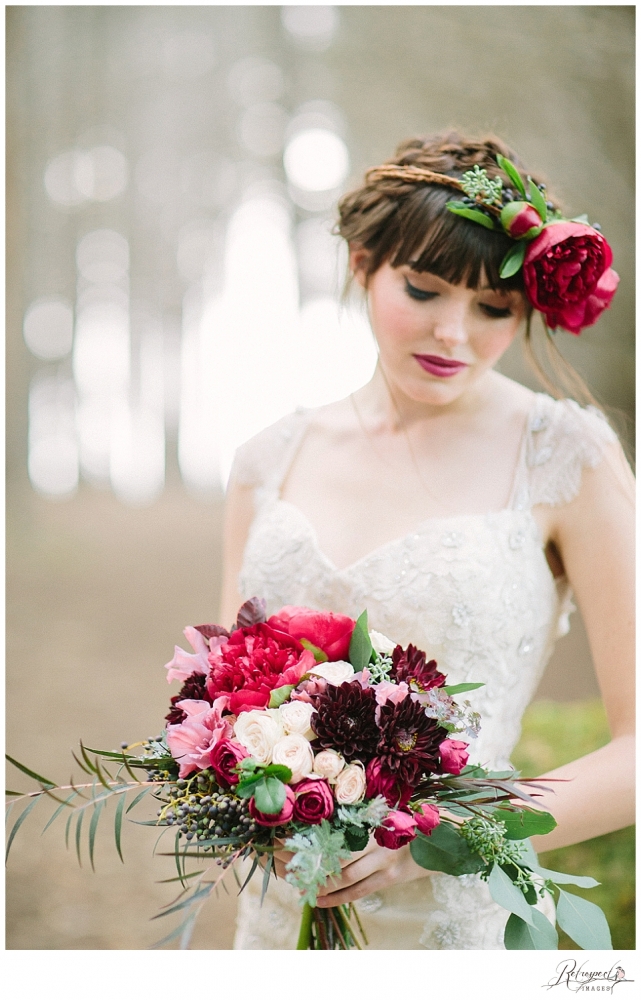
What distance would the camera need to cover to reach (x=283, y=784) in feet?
3.45

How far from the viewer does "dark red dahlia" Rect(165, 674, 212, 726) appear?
1.22 metres

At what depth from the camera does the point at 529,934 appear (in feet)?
4.14

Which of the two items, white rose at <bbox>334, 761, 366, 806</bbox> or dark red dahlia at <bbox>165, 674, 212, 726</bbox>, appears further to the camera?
dark red dahlia at <bbox>165, 674, 212, 726</bbox>

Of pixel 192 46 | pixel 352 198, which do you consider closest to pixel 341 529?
pixel 352 198

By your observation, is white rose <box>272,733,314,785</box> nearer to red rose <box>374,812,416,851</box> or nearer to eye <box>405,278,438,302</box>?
red rose <box>374,812,416,851</box>

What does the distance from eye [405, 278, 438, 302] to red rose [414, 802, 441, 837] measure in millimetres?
977

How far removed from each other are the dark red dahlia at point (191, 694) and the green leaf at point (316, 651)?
171mm

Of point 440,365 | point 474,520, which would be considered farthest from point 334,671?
point 440,365

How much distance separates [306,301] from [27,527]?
7.15 m

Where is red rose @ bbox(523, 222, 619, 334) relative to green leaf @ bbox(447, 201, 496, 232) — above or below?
below

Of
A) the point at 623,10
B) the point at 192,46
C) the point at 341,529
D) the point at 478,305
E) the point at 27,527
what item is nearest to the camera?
the point at 478,305

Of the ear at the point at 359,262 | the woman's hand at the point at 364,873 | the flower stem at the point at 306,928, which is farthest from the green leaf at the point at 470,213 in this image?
the flower stem at the point at 306,928

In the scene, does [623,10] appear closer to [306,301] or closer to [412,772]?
[412,772]

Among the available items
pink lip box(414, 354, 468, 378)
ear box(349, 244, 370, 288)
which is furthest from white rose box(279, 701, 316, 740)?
ear box(349, 244, 370, 288)
